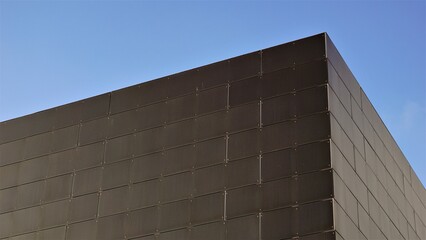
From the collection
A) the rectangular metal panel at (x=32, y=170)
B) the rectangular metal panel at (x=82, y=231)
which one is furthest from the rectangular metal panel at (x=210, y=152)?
the rectangular metal panel at (x=32, y=170)

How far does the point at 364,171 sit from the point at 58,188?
486 inches

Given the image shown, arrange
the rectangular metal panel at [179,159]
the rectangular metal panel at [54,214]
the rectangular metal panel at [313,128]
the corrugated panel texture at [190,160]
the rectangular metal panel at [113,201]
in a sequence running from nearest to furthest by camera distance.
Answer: the corrugated panel texture at [190,160] < the rectangular metal panel at [313,128] < the rectangular metal panel at [179,159] < the rectangular metal panel at [113,201] < the rectangular metal panel at [54,214]

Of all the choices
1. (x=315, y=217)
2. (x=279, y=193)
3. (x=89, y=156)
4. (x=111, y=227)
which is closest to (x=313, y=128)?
(x=279, y=193)

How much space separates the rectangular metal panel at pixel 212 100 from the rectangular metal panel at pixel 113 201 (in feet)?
14.0

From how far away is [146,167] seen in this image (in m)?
35.4

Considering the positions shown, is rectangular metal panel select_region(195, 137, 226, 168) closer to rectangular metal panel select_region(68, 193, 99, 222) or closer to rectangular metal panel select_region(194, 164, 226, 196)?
rectangular metal panel select_region(194, 164, 226, 196)

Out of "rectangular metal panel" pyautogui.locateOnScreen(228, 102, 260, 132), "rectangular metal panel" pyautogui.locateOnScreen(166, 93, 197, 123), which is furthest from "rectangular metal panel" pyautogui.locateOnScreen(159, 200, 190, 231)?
"rectangular metal panel" pyautogui.locateOnScreen(166, 93, 197, 123)

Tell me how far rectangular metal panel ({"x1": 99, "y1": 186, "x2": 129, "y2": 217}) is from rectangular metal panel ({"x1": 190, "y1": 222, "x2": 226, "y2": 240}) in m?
3.60

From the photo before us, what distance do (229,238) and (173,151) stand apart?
480 centimetres

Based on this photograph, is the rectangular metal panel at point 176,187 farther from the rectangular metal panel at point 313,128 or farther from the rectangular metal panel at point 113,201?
the rectangular metal panel at point 313,128

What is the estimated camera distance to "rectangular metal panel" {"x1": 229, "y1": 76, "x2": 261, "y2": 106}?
1350 inches

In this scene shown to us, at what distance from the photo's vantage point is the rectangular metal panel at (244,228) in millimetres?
31469

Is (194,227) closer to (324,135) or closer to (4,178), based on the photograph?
(324,135)

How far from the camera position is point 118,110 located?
123 ft
